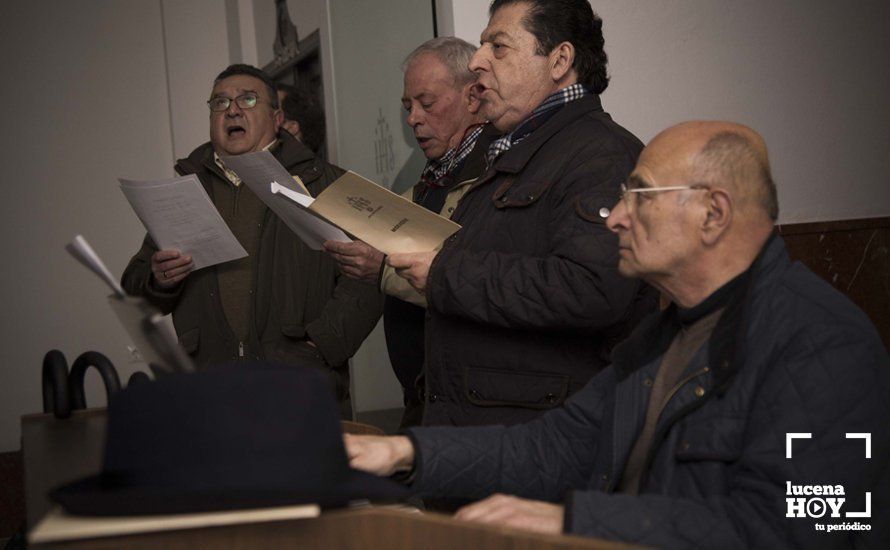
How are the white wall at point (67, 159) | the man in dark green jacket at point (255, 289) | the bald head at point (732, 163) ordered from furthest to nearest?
the white wall at point (67, 159) < the man in dark green jacket at point (255, 289) < the bald head at point (732, 163)

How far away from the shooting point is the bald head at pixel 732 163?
1.76 meters

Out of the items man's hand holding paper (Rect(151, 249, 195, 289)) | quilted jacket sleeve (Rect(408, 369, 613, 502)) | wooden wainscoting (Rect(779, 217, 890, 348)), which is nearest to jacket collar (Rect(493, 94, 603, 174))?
quilted jacket sleeve (Rect(408, 369, 613, 502))

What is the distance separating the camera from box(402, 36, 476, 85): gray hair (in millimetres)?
3500

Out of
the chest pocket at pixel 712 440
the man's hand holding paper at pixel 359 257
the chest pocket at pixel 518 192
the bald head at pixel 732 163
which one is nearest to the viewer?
the chest pocket at pixel 712 440

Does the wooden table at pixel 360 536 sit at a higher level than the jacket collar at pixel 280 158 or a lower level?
lower

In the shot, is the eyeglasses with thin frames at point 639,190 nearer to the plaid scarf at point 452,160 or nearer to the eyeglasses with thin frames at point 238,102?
the plaid scarf at point 452,160

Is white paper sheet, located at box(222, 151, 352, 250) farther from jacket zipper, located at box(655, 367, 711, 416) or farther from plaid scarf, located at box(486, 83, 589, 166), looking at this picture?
jacket zipper, located at box(655, 367, 711, 416)

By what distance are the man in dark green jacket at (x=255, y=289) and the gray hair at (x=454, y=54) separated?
665 mm

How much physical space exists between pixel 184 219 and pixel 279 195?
54cm

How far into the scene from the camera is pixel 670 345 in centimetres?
189

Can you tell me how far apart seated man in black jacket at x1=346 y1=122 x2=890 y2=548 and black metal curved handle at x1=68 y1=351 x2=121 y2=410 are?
903 millimetres

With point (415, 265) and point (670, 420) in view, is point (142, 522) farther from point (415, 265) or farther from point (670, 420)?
point (415, 265)

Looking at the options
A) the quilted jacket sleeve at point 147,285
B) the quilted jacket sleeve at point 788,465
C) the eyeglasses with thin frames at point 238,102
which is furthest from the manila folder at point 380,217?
the eyeglasses with thin frames at point 238,102

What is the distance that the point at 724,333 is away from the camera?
1.70 metres
